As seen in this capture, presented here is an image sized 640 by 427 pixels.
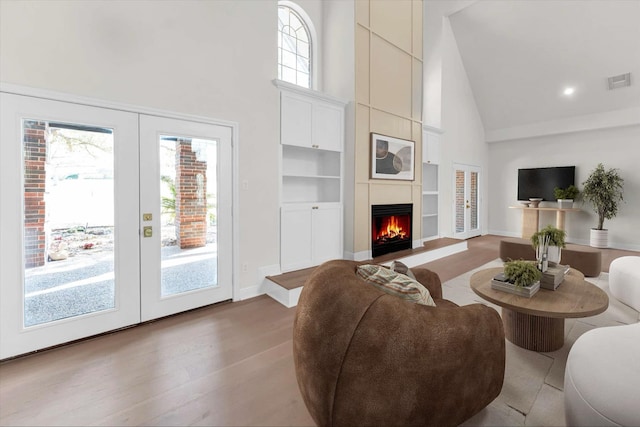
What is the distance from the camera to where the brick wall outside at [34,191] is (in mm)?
2164

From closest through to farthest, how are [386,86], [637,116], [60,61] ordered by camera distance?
[60,61]
[386,86]
[637,116]

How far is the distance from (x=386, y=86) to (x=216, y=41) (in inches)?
110

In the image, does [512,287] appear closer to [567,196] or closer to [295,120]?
[295,120]

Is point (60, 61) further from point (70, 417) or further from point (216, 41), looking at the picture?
point (70, 417)

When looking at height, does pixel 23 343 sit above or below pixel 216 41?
below

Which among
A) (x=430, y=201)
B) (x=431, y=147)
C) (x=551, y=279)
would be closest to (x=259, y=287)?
(x=551, y=279)

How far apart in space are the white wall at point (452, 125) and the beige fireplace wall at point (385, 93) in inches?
61.8

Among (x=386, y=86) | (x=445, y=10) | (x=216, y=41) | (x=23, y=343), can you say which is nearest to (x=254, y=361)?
(x=23, y=343)

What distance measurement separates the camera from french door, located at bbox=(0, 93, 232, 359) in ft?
7.01

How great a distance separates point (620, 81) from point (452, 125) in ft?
10.4

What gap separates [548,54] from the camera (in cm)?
596

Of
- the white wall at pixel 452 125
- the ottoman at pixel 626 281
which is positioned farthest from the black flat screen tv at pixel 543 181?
the ottoman at pixel 626 281

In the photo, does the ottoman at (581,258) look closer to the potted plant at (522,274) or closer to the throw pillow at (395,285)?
the potted plant at (522,274)

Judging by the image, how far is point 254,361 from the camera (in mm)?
2111
